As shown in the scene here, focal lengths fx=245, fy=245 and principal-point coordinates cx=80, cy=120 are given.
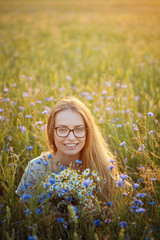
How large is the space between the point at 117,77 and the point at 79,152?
2.90 metres

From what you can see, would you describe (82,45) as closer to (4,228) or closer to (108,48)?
(108,48)

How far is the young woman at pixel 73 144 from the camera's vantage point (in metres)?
1.77

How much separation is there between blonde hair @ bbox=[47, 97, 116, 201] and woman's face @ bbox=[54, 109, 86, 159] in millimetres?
42

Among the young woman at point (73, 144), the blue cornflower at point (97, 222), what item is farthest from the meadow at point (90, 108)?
the young woman at point (73, 144)

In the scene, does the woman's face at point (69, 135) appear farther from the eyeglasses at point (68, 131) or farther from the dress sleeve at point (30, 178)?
the dress sleeve at point (30, 178)

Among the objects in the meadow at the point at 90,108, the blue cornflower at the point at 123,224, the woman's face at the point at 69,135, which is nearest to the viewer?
the blue cornflower at the point at 123,224

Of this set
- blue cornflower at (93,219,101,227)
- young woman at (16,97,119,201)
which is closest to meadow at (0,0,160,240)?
blue cornflower at (93,219,101,227)

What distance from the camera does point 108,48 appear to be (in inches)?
273

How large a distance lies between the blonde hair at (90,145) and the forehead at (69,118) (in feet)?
0.09

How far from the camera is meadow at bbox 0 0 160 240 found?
1.49 m

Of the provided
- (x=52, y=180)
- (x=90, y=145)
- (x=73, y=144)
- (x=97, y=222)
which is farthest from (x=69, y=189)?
(x=90, y=145)

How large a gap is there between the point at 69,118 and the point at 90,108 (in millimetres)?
1320

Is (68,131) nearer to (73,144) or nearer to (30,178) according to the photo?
(73,144)

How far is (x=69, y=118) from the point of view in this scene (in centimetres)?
179
